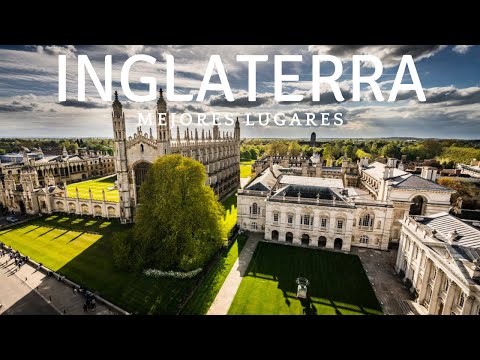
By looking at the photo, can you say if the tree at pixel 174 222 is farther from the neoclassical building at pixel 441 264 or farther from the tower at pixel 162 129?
the neoclassical building at pixel 441 264

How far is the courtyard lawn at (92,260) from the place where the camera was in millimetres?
16375

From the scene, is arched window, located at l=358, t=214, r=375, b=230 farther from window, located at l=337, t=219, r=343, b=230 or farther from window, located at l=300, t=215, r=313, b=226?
window, located at l=300, t=215, r=313, b=226

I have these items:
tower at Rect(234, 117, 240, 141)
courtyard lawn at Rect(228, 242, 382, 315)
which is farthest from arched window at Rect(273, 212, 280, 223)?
tower at Rect(234, 117, 240, 141)

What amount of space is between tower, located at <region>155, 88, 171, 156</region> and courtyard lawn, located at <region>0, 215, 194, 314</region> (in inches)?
397

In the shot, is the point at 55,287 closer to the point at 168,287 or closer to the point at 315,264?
→ the point at 168,287

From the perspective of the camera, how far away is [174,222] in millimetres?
18359

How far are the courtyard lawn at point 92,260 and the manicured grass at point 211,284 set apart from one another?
66cm

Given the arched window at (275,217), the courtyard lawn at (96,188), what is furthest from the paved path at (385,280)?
the courtyard lawn at (96,188)

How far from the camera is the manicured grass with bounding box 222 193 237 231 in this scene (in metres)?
28.7

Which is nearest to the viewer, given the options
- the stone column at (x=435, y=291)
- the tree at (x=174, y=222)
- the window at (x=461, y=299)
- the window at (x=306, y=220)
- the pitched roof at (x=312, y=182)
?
the window at (x=461, y=299)

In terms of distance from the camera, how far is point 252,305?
632 inches

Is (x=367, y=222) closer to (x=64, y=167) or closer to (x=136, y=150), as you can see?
(x=136, y=150)

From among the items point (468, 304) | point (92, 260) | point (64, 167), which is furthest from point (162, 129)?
point (64, 167)
